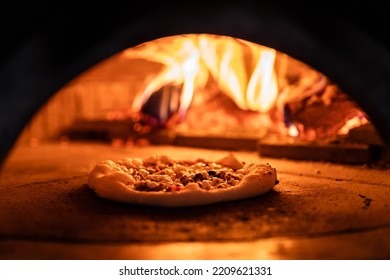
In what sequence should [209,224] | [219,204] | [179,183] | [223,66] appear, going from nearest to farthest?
[209,224], [219,204], [179,183], [223,66]

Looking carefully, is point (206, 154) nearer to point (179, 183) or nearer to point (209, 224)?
point (179, 183)

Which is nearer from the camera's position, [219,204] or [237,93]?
[219,204]

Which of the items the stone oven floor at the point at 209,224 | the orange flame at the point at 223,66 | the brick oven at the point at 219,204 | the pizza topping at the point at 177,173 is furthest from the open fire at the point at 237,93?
the pizza topping at the point at 177,173

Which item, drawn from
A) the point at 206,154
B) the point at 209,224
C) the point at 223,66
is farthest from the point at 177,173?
the point at 223,66

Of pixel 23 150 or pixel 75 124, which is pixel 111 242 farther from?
pixel 75 124

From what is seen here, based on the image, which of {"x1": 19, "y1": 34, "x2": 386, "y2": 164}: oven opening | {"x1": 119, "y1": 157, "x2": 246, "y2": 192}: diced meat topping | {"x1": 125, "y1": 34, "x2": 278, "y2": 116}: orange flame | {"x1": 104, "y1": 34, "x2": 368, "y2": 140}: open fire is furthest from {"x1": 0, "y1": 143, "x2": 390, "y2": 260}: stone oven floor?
{"x1": 125, "y1": 34, "x2": 278, "y2": 116}: orange flame

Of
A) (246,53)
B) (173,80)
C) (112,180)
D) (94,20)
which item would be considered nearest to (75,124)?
(173,80)
